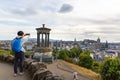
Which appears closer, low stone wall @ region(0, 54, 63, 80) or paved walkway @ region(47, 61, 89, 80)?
low stone wall @ region(0, 54, 63, 80)

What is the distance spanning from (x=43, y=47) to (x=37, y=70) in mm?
32461

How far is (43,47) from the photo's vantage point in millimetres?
40625

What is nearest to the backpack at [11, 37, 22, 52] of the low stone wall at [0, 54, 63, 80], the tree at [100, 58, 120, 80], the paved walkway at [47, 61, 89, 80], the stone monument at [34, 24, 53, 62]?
the low stone wall at [0, 54, 63, 80]

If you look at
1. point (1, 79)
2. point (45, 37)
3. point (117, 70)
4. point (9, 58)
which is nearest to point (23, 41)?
point (1, 79)

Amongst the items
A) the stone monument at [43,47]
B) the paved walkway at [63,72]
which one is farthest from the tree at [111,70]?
the stone monument at [43,47]

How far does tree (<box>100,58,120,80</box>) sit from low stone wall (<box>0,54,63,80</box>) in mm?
14780

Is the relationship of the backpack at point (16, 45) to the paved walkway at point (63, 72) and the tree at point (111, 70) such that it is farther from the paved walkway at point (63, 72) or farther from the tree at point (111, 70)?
the tree at point (111, 70)

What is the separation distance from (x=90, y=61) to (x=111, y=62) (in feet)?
61.7

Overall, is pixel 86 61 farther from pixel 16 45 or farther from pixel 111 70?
pixel 16 45

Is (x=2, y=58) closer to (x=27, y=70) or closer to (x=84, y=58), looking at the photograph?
(x=27, y=70)

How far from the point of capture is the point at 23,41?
27.1ft

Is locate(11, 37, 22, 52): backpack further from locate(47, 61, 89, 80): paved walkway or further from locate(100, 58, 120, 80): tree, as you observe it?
locate(100, 58, 120, 80): tree

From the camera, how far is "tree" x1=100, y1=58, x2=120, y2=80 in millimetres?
25781

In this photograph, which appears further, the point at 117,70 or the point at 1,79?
the point at 117,70
